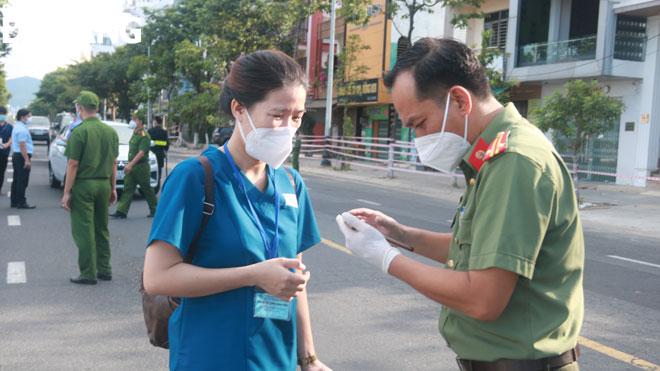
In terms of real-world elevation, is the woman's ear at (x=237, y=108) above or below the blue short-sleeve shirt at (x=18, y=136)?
above

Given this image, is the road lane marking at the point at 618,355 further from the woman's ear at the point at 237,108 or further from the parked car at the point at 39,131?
the parked car at the point at 39,131

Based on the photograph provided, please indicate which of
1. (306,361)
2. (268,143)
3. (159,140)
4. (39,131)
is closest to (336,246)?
(306,361)

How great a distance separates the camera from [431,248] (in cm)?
251

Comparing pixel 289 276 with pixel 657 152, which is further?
pixel 657 152

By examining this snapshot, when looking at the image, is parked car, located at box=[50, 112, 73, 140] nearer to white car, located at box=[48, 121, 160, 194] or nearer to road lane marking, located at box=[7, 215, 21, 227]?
white car, located at box=[48, 121, 160, 194]

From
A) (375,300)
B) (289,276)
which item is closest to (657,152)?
(375,300)

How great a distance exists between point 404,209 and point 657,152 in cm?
1088

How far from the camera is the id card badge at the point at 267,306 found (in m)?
2.08

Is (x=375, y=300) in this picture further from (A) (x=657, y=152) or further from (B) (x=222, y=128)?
(B) (x=222, y=128)

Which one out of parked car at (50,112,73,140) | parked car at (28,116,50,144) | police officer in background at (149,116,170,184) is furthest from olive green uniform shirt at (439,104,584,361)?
parked car at (28,116,50,144)

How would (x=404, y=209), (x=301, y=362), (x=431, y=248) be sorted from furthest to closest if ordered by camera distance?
(x=404, y=209) < (x=431, y=248) < (x=301, y=362)

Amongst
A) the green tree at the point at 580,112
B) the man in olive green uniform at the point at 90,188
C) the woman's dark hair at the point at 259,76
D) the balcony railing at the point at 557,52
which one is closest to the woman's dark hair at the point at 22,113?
the man in olive green uniform at the point at 90,188

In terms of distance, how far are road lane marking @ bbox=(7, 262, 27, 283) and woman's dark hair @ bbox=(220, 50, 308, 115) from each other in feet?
16.3

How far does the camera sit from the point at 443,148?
7.13 ft
